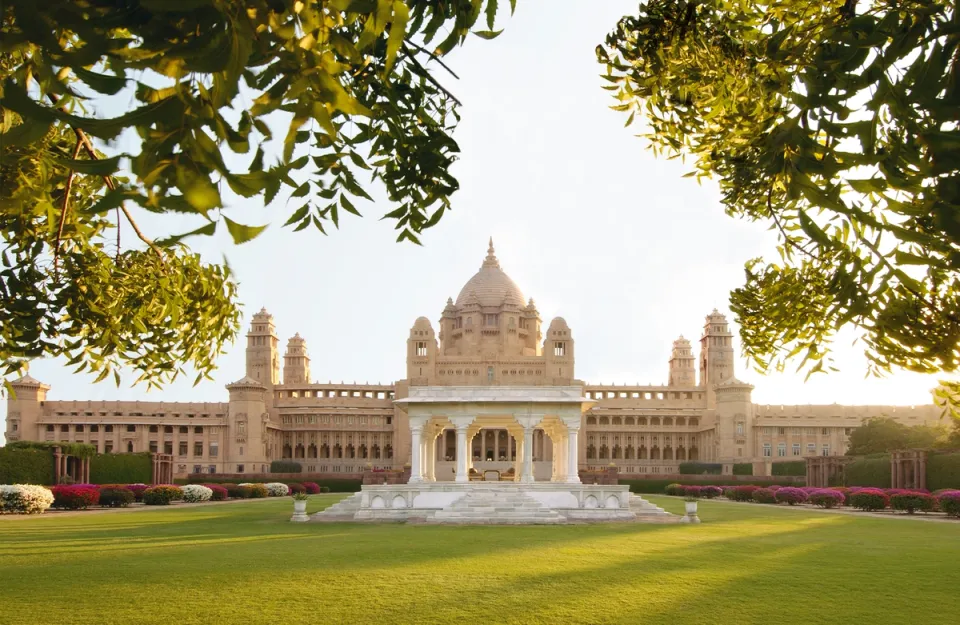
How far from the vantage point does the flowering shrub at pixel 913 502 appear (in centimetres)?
3384

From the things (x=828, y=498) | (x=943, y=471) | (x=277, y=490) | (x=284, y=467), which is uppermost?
(x=943, y=471)

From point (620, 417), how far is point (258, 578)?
78714 mm

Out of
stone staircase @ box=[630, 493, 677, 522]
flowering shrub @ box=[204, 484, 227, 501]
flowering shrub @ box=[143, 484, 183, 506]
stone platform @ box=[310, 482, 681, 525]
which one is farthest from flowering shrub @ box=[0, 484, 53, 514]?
stone staircase @ box=[630, 493, 677, 522]

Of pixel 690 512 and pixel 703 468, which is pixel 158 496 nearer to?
pixel 690 512

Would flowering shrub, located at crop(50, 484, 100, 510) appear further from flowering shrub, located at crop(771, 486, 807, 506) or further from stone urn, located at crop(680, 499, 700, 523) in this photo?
flowering shrub, located at crop(771, 486, 807, 506)

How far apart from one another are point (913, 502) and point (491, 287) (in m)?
64.2

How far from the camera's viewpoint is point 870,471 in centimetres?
4928

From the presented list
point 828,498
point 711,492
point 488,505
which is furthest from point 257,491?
point 828,498

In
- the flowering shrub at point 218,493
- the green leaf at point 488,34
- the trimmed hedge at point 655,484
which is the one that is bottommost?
the trimmed hedge at point 655,484

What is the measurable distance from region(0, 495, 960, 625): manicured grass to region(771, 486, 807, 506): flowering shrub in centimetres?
1766

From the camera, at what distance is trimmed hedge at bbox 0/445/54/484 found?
41.0 meters

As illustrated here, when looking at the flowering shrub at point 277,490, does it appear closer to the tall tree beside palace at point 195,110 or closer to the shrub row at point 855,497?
the shrub row at point 855,497

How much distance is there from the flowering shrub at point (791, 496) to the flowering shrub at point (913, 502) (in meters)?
7.49

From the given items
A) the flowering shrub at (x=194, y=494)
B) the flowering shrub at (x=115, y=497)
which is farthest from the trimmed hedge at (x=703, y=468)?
the flowering shrub at (x=115, y=497)
